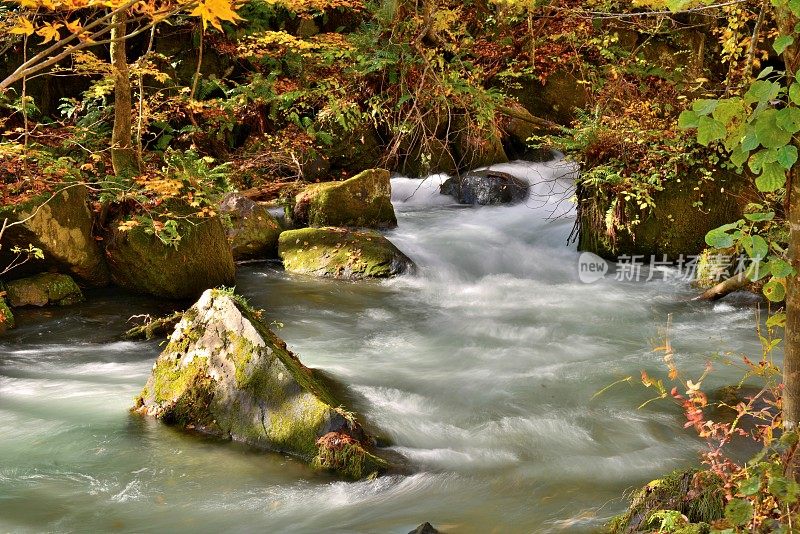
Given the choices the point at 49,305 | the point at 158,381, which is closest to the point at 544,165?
the point at 49,305

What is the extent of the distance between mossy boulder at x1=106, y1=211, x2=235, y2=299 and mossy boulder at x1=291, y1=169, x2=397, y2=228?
2435mm

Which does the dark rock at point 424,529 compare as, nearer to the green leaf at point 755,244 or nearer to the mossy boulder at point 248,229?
the green leaf at point 755,244

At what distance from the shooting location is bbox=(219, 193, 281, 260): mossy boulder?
9258 millimetres

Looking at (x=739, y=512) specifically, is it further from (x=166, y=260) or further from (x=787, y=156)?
(x=166, y=260)

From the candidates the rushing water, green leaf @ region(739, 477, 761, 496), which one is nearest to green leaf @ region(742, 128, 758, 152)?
green leaf @ region(739, 477, 761, 496)

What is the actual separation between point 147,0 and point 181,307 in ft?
10.9

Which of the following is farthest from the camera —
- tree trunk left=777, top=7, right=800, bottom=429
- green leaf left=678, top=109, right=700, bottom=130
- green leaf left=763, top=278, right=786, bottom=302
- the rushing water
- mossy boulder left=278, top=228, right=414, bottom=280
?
mossy boulder left=278, top=228, right=414, bottom=280

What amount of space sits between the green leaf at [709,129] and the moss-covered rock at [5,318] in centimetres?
634

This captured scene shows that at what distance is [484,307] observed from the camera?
7984 mm

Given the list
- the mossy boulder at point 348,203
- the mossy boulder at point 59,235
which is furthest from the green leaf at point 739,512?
the mossy boulder at point 348,203

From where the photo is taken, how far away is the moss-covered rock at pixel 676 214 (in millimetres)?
8352

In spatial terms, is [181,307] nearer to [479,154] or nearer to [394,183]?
[394,183]
